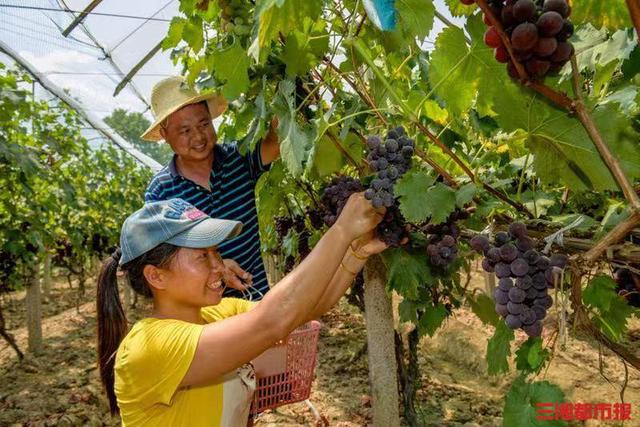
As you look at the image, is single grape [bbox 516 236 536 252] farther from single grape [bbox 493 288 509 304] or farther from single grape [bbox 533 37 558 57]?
single grape [bbox 533 37 558 57]

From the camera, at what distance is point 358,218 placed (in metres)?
1.34

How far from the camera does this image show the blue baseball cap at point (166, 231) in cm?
148

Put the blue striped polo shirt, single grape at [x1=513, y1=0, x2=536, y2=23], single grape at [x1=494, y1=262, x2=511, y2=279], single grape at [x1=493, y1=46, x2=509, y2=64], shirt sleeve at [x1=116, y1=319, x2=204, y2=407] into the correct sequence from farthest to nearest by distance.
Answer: the blue striped polo shirt
shirt sleeve at [x1=116, y1=319, x2=204, y2=407]
single grape at [x1=494, y1=262, x2=511, y2=279]
single grape at [x1=493, y1=46, x2=509, y2=64]
single grape at [x1=513, y1=0, x2=536, y2=23]

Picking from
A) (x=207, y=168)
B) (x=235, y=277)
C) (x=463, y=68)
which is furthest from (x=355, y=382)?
(x=463, y=68)

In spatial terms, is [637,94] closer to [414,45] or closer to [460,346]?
[414,45]

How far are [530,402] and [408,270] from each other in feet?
2.20

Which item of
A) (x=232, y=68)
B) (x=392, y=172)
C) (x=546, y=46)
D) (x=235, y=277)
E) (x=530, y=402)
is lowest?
(x=530, y=402)

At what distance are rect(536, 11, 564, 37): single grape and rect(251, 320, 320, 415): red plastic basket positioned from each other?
1732mm

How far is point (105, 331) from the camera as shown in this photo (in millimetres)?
1624

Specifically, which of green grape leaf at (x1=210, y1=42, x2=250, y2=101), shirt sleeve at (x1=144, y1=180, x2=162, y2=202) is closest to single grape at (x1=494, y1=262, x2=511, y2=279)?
green grape leaf at (x1=210, y1=42, x2=250, y2=101)

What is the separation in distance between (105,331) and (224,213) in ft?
3.01

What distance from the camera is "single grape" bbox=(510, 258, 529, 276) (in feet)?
3.47

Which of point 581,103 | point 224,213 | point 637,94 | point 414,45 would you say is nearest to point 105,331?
point 224,213

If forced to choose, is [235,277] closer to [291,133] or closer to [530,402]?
[291,133]
